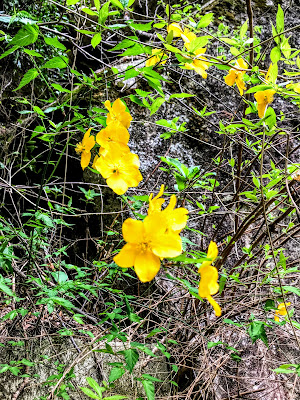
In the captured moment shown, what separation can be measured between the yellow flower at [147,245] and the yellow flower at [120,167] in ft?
0.57

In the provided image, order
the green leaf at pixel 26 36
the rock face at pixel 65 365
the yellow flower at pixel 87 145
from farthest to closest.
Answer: the rock face at pixel 65 365, the yellow flower at pixel 87 145, the green leaf at pixel 26 36

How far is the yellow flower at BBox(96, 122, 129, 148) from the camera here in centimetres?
82

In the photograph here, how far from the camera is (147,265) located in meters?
0.69

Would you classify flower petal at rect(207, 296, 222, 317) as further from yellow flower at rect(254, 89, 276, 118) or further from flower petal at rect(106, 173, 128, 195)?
yellow flower at rect(254, 89, 276, 118)

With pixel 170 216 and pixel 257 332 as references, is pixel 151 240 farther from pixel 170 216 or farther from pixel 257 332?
pixel 257 332

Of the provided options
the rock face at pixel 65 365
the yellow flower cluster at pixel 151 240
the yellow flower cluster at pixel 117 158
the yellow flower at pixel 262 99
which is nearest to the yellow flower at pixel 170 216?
the yellow flower cluster at pixel 151 240

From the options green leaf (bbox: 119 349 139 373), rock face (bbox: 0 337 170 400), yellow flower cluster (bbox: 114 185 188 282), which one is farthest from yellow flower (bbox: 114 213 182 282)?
rock face (bbox: 0 337 170 400)

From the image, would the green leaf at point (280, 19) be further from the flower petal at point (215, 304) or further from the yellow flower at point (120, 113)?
the flower petal at point (215, 304)

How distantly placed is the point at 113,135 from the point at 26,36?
1.15 ft

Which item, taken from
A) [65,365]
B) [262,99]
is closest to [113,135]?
[262,99]

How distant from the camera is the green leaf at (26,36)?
77 cm

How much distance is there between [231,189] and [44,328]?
1629 mm

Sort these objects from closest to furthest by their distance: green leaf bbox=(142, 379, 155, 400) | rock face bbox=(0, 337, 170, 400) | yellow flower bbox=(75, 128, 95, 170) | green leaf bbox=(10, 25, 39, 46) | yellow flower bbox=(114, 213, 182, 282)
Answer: yellow flower bbox=(114, 213, 182, 282)
green leaf bbox=(10, 25, 39, 46)
yellow flower bbox=(75, 128, 95, 170)
green leaf bbox=(142, 379, 155, 400)
rock face bbox=(0, 337, 170, 400)

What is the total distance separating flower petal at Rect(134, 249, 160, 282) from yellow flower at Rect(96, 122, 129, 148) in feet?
1.09
